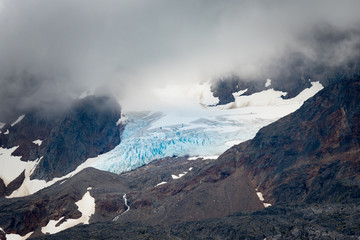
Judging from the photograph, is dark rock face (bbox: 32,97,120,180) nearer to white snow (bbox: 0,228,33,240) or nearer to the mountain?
the mountain

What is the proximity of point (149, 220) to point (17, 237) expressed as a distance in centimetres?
3150

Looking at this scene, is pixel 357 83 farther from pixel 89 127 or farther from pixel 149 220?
pixel 89 127

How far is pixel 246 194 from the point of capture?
9600 centimetres

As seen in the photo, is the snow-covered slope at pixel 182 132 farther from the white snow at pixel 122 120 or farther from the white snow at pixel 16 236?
the white snow at pixel 16 236

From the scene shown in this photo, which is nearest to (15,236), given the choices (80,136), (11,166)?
(11,166)

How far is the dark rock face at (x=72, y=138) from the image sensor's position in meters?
171

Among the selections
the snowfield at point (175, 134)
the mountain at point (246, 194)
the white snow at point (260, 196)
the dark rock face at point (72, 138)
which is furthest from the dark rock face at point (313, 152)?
the dark rock face at point (72, 138)

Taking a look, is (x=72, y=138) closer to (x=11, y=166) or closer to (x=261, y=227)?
(x=11, y=166)

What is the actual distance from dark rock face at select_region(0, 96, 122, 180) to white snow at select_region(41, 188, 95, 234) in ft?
200

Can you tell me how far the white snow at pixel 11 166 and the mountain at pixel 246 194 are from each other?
2163 inches

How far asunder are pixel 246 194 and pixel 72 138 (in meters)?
105

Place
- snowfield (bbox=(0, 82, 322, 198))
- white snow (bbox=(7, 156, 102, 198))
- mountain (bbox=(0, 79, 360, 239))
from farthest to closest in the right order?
white snow (bbox=(7, 156, 102, 198)) → snowfield (bbox=(0, 82, 322, 198)) → mountain (bbox=(0, 79, 360, 239))

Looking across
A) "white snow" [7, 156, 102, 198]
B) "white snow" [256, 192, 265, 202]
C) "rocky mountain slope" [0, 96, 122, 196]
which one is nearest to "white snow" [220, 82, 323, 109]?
"rocky mountain slope" [0, 96, 122, 196]

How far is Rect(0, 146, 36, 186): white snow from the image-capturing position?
169163mm
